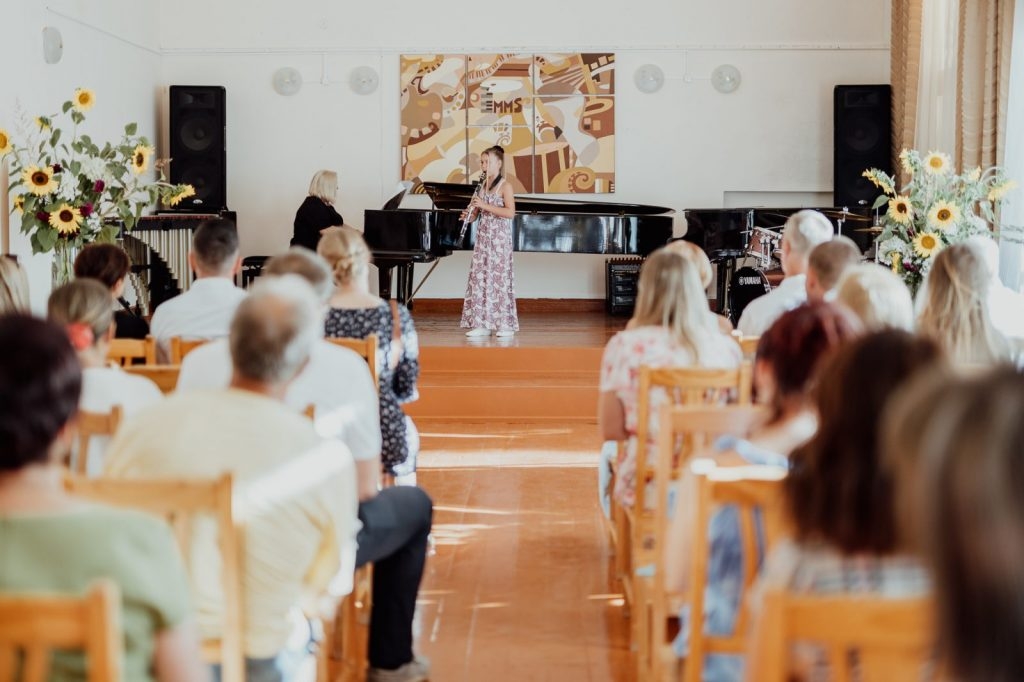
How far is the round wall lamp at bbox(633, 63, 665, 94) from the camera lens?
11727 mm

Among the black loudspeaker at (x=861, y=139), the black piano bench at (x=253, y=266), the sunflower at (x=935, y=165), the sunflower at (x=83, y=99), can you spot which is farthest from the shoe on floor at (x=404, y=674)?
the black loudspeaker at (x=861, y=139)

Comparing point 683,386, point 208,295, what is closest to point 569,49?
point 208,295

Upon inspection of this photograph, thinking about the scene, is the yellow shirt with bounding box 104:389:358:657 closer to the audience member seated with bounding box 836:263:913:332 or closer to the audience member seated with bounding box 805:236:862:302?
the audience member seated with bounding box 836:263:913:332

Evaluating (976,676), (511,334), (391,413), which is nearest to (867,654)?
(976,676)

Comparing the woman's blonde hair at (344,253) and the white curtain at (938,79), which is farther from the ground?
the white curtain at (938,79)

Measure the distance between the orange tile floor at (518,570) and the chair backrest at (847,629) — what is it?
226 cm

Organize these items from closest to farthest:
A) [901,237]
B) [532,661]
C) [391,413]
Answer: [532,661]
[391,413]
[901,237]

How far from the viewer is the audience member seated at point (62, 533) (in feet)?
5.33

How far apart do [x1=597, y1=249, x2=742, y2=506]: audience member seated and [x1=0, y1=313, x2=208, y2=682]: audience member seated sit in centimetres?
225

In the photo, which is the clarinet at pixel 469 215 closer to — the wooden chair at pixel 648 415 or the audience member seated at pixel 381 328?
the audience member seated at pixel 381 328

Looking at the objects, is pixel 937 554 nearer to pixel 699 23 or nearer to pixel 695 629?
pixel 695 629

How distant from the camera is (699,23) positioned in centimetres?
1166

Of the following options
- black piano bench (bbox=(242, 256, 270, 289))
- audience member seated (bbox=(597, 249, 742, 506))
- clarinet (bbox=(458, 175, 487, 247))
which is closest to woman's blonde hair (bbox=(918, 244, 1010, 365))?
audience member seated (bbox=(597, 249, 742, 506))

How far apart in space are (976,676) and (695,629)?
1319 millimetres
